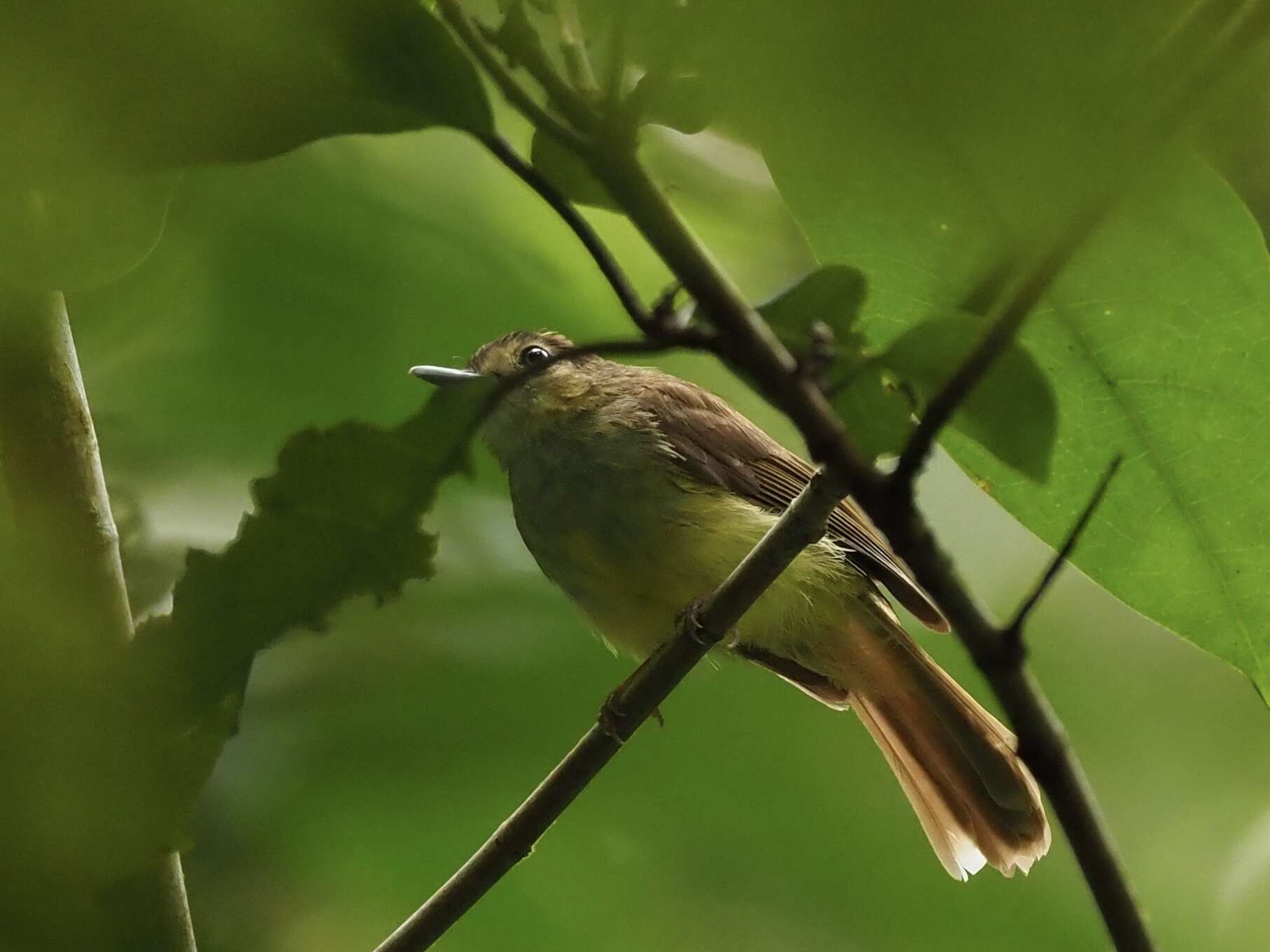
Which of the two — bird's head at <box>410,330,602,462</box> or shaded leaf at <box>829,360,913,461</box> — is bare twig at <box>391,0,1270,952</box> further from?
bird's head at <box>410,330,602,462</box>

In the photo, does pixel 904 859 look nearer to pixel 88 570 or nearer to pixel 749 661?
pixel 749 661

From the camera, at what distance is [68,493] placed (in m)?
1.39

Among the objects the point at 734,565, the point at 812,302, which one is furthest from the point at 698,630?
the point at 812,302

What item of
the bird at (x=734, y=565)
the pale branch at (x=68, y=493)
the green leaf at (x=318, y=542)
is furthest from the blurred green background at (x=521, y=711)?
the green leaf at (x=318, y=542)

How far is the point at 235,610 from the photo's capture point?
1.03 metres

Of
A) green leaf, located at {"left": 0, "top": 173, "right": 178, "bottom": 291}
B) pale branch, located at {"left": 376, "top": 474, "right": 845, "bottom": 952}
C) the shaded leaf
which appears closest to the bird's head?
pale branch, located at {"left": 376, "top": 474, "right": 845, "bottom": 952}

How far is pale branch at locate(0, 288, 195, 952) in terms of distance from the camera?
3.72 ft

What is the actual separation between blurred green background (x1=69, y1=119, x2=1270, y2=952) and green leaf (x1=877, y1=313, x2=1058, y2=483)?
58 cm

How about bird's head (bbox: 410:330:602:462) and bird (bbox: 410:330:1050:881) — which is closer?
bird (bbox: 410:330:1050:881)

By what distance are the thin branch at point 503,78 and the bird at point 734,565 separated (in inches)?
73.3

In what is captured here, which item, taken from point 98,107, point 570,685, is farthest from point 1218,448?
point 570,685

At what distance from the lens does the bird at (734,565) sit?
2.79 meters

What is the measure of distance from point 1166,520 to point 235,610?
2.51 ft

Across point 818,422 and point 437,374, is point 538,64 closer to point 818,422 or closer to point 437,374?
point 818,422
